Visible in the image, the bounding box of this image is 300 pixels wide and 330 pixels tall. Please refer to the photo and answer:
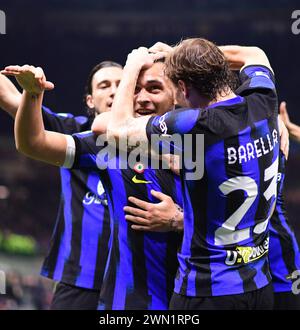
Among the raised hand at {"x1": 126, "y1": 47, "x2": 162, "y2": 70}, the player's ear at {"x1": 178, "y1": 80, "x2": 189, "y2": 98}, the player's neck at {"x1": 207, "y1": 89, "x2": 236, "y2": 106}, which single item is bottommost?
the player's neck at {"x1": 207, "y1": 89, "x2": 236, "y2": 106}

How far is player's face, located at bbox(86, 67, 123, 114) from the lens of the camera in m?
4.40

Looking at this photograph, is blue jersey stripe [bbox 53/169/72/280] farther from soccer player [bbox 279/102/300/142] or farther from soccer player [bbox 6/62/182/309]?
soccer player [bbox 279/102/300/142]

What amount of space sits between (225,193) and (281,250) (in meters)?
1.05

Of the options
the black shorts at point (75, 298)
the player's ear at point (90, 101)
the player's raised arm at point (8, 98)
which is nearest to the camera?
the black shorts at point (75, 298)

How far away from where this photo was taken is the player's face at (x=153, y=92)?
10.9 feet

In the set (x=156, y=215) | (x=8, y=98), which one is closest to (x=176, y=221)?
(x=156, y=215)

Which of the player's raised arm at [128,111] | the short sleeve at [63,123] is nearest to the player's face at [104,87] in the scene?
the short sleeve at [63,123]

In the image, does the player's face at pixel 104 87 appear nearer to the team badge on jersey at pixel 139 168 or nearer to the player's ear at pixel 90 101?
the player's ear at pixel 90 101

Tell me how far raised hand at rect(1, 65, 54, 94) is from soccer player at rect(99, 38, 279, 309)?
1.18ft

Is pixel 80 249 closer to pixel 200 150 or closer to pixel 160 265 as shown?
pixel 160 265

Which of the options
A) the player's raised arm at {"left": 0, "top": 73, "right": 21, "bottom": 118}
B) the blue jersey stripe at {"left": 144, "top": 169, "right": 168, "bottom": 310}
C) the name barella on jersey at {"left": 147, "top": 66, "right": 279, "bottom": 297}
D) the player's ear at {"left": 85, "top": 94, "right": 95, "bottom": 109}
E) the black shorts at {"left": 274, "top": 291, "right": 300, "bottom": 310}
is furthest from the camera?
the player's ear at {"left": 85, "top": 94, "right": 95, "bottom": 109}

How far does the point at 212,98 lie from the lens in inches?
110

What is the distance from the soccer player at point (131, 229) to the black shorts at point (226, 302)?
0.36 metres

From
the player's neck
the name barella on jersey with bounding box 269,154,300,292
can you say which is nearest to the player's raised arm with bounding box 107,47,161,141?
the player's neck
